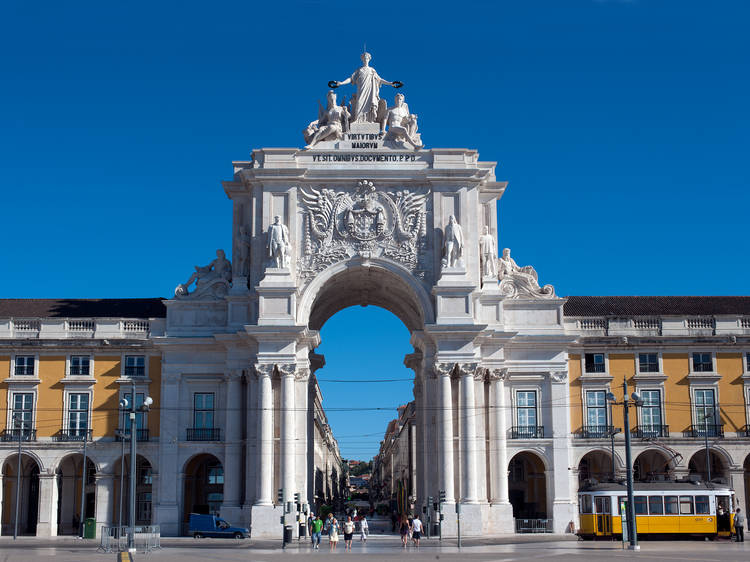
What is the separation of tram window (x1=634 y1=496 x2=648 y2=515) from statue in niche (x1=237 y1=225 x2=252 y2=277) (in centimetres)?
2547

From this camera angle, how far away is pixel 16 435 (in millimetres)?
60844

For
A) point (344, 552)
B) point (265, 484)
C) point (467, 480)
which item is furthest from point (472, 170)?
point (344, 552)

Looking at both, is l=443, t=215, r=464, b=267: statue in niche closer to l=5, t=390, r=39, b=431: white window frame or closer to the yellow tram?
the yellow tram

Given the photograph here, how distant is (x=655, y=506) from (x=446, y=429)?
12.0 meters

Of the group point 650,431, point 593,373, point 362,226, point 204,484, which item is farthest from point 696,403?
point 204,484

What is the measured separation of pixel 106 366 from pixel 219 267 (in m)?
8.96

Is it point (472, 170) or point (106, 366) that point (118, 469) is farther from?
point (472, 170)

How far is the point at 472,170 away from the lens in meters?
60.4

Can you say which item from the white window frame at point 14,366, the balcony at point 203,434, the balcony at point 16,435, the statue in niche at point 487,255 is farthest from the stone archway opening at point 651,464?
the white window frame at point 14,366

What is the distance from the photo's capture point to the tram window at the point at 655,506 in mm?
51719

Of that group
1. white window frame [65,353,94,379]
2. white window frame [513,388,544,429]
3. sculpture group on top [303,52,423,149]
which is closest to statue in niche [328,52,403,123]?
sculpture group on top [303,52,423,149]

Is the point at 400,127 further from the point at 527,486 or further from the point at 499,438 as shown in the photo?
the point at 527,486

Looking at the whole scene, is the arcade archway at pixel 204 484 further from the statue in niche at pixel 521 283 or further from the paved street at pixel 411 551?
the statue in niche at pixel 521 283

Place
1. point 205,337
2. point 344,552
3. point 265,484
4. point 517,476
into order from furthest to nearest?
point 517,476, point 205,337, point 265,484, point 344,552
